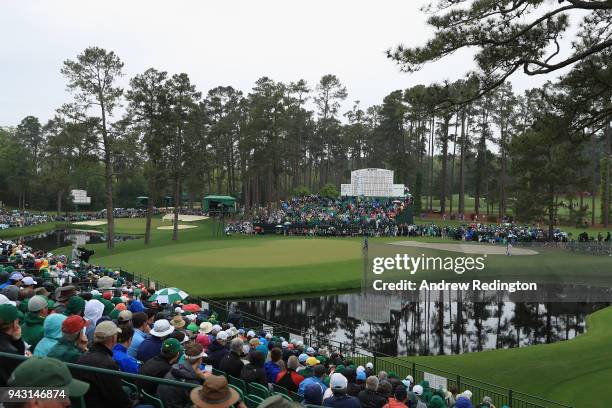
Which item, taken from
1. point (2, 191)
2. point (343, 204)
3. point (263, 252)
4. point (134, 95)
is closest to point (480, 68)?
point (263, 252)

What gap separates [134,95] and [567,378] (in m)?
38.6

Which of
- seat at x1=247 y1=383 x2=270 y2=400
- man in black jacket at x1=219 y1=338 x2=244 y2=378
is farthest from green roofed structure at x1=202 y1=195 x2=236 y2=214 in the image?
seat at x1=247 y1=383 x2=270 y2=400

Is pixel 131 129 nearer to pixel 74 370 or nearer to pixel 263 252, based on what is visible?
pixel 263 252

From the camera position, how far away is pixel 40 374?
2957 millimetres

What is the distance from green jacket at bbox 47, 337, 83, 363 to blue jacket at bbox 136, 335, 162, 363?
184 centimetres

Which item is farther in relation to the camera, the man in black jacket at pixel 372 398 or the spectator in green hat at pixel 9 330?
the man in black jacket at pixel 372 398

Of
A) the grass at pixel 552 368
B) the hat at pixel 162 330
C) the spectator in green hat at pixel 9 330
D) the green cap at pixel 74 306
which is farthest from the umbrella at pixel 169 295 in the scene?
the spectator in green hat at pixel 9 330

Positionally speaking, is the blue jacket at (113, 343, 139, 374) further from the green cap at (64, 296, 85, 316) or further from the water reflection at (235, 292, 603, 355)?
the water reflection at (235, 292, 603, 355)

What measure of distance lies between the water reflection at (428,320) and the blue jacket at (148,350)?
46.5 ft

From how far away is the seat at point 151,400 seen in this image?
184 inches

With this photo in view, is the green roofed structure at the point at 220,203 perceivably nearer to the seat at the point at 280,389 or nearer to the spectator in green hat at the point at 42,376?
the seat at the point at 280,389

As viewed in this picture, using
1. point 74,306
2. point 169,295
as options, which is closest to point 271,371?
point 74,306

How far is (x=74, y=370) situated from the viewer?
167 inches

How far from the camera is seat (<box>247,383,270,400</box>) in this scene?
6.79 m
